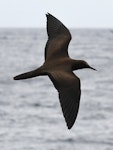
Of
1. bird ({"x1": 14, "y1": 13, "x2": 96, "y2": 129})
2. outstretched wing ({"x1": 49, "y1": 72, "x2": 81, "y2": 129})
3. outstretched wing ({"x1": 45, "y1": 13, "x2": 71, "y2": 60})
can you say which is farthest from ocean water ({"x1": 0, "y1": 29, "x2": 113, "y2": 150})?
outstretched wing ({"x1": 49, "y1": 72, "x2": 81, "y2": 129})

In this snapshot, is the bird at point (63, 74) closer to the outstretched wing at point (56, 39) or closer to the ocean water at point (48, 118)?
the outstretched wing at point (56, 39)

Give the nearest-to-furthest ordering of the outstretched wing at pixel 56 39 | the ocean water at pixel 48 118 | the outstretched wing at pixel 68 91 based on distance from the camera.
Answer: the outstretched wing at pixel 68 91
the outstretched wing at pixel 56 39
the ocean water at pixel 48 118

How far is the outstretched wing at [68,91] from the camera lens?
902cm

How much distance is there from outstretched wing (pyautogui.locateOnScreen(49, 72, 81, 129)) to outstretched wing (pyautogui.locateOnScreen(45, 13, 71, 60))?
2.50 feet

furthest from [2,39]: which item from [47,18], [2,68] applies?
[47,18]

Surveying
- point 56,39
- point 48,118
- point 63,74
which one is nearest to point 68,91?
point 63,74

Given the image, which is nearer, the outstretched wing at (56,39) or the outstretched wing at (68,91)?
the outstretched wing at (68,91)

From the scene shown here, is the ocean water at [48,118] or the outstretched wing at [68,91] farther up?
the outstretched wing at [68,91]

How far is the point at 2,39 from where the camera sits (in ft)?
423

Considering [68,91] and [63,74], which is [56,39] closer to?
[63,74]

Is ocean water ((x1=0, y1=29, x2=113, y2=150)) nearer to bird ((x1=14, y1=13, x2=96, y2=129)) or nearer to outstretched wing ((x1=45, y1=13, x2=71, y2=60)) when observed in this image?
outstretched wing ((x1=45, y1=13, x2=71, y2=60))

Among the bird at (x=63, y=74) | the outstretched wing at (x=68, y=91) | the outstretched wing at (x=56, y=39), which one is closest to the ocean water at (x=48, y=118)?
the outstretched wing at (x=56, y=39)

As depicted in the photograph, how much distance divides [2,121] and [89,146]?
6842 millimetres

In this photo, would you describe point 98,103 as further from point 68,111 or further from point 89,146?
point 68,111
